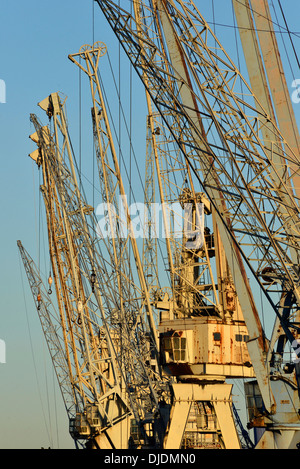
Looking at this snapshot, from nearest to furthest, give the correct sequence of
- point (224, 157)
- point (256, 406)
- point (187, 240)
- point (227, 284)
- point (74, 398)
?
point (224, 157) → point (256, 406) → point (227, 284) → point (187, 240) → point (74, 398)

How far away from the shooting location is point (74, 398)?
64750mm

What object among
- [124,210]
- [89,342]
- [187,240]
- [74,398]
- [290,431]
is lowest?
[290,431]

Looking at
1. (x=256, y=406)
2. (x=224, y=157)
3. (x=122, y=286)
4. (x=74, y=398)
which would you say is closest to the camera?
(x=224, y=157)

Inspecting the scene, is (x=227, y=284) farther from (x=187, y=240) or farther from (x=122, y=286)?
(x=122, y=286)

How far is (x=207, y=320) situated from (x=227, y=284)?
344 cm

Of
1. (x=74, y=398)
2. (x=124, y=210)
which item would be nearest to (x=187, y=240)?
(x=124, y=210)

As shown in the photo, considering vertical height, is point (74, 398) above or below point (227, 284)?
below

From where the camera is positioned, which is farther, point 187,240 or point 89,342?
point 89,342

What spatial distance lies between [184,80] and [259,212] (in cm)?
904

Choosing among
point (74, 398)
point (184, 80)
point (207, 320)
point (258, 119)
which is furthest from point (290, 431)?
point (74, 398)

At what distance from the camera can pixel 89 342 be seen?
6294cm

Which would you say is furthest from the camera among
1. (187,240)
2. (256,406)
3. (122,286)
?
(122,286)

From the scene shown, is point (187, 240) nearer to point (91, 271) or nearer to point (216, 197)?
point (91, 271)

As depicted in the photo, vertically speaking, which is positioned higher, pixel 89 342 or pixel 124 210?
pixel 124 210
